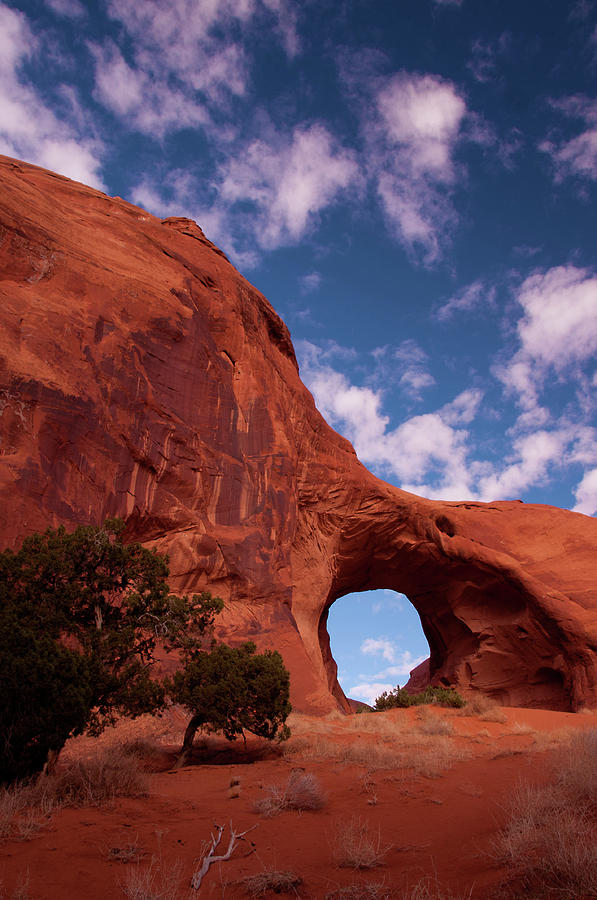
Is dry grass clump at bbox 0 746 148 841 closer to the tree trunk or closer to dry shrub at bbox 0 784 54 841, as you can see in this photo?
A: dry shrub at bbox 0 784 54 841

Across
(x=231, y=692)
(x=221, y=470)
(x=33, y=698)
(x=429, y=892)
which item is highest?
(x=221, y=470)

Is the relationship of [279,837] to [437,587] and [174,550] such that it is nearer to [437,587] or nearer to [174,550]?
[174,550]

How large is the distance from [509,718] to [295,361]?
17.3 m

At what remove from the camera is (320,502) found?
80.0 ft

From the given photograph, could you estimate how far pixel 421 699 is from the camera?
64.2 feet

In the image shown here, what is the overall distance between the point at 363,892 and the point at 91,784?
4.32 m

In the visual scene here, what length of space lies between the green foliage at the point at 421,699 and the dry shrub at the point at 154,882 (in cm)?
1595

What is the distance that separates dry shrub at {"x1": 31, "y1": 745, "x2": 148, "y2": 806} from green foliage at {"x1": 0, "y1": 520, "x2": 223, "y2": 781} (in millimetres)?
417

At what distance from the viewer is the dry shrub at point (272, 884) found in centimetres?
407

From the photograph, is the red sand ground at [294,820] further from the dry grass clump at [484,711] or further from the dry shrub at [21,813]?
the dry grass clump at [484,711]

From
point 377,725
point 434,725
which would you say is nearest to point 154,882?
point 434,725

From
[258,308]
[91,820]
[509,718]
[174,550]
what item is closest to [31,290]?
[174,550]

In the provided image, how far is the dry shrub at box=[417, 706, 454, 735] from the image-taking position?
1355cm

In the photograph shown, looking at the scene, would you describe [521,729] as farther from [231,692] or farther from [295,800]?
[295,800]
